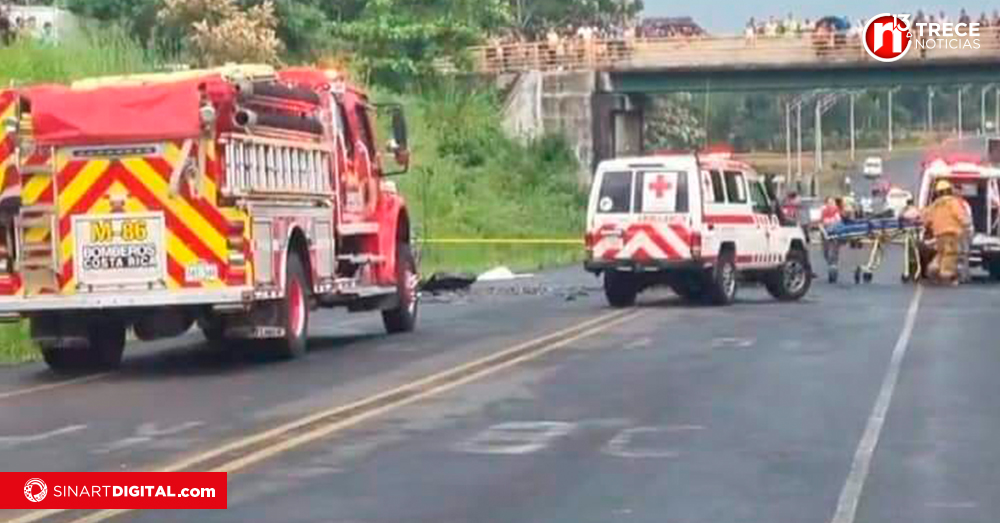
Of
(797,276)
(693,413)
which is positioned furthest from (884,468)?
(797,276)

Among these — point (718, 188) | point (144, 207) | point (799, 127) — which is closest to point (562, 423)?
point (144, 207)

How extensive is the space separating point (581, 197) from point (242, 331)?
2222 inches

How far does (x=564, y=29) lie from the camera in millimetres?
118312

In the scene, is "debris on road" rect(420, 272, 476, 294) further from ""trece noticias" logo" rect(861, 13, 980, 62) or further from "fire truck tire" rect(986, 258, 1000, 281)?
""trece noticias" logo" rect(861, 13, 980, 62)

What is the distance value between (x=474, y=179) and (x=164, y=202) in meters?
52.9

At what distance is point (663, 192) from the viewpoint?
3366cm

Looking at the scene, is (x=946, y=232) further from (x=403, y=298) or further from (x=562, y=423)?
(x=562, y=423)

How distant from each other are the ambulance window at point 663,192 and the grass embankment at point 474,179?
55.1ft

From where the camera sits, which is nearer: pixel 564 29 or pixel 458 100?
pixel 458 100

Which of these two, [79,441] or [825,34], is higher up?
[825,34]

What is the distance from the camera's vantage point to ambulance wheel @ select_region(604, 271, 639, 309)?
34.4 m

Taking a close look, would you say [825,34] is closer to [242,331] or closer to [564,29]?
[564,29]

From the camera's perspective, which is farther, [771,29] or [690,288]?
[771,29]

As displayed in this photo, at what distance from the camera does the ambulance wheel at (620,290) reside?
1353 inches
